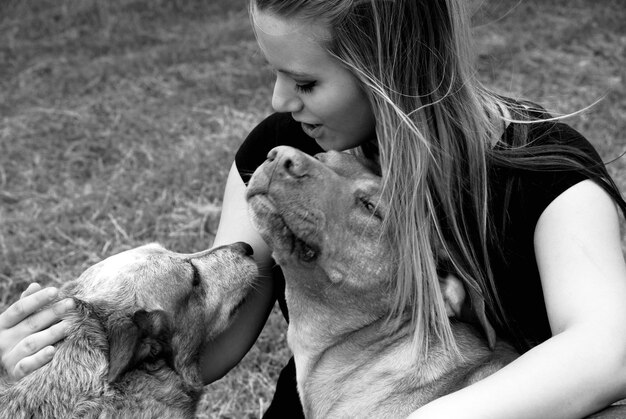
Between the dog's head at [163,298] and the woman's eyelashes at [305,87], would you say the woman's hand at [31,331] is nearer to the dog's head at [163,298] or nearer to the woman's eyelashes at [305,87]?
the dog's head at [163,298]

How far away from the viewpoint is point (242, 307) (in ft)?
12.0

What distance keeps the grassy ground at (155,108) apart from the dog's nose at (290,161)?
157cm

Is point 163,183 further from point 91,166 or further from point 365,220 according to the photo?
point 365,220

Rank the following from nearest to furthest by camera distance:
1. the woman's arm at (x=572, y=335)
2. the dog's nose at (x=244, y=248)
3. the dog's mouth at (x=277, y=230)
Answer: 1. the woman's arm at (x=572, y=335)
2. the dog's mouth at (x=277, y=230)
3. the dog's nose at (x=244, y=248)

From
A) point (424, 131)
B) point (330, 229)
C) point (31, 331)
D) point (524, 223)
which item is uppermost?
point (424, 131)

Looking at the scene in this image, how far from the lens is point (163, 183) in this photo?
6.75 m

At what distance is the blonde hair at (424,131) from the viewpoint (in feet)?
9.87

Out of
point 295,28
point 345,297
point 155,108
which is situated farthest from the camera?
point 155,108

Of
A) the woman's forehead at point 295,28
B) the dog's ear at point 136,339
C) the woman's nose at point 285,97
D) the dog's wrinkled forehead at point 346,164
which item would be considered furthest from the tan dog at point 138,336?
the woman's forehead at point 295,28

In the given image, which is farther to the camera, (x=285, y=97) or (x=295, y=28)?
(x=285, y=97)

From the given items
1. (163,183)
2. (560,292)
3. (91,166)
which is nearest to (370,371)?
(560,292)

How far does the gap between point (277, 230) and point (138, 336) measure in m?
0.67

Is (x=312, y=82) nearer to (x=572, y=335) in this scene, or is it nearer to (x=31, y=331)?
(x=572, y=335)

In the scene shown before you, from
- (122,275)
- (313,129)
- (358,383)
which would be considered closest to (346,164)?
(313,129)
